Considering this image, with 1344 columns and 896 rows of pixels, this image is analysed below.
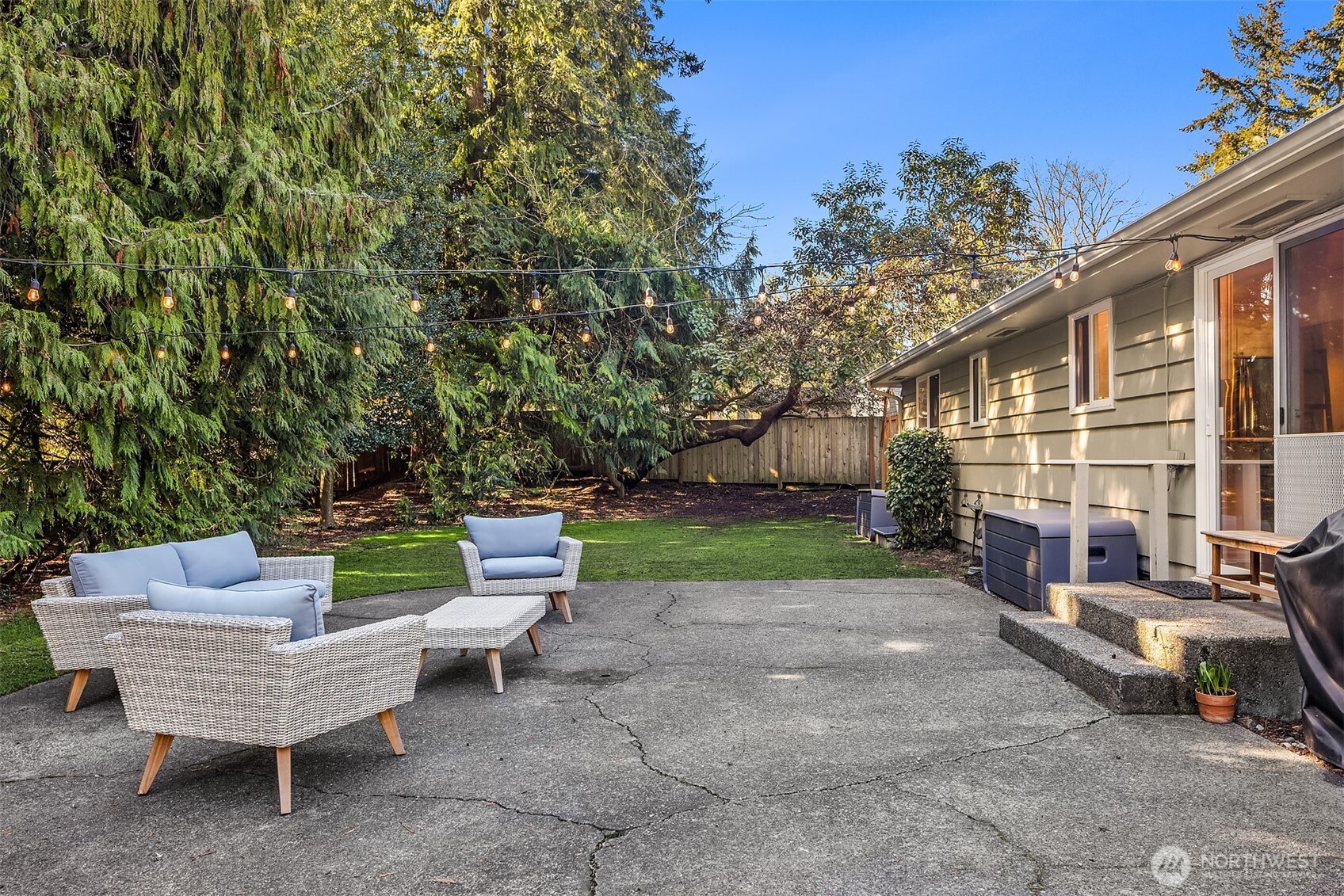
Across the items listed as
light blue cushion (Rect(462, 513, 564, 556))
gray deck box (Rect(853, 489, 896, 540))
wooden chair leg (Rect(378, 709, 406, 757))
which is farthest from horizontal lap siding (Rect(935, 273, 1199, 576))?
wooden chair leg (Rect(378, 709, 406, 757))

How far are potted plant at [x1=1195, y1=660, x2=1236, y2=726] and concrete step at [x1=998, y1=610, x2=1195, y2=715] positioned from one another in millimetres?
81

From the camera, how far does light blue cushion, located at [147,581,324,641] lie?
10.5 ft

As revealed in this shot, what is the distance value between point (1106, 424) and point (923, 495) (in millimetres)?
3723

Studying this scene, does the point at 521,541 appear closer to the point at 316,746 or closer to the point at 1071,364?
the point at 316,746

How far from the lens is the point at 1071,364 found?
7195 millimetres

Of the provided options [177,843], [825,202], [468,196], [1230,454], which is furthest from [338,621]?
[825,202]

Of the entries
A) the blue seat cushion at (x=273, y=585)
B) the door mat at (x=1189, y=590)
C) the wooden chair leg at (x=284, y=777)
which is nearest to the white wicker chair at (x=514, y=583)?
the blue seat cushion at (x=273, y=585)

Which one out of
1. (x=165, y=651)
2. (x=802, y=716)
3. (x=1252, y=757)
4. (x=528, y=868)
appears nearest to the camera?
(x=528, y=868)

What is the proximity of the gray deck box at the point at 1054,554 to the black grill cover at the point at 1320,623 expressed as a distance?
7.80 ft

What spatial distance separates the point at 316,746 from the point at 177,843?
92cm

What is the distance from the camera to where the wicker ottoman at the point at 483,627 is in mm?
4316

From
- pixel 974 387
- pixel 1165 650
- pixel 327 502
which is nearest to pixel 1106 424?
pixel 1165 650

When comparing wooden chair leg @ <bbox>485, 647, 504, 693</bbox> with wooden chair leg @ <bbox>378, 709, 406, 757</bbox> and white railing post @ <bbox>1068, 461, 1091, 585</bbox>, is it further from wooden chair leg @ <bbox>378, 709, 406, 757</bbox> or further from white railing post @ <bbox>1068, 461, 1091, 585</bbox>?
white railing post @ <bbox>1068, 461, 1091, 585</bbox>

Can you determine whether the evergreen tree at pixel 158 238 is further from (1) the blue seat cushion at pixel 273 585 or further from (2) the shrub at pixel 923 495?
(2) the shrub at pixel 923 495
